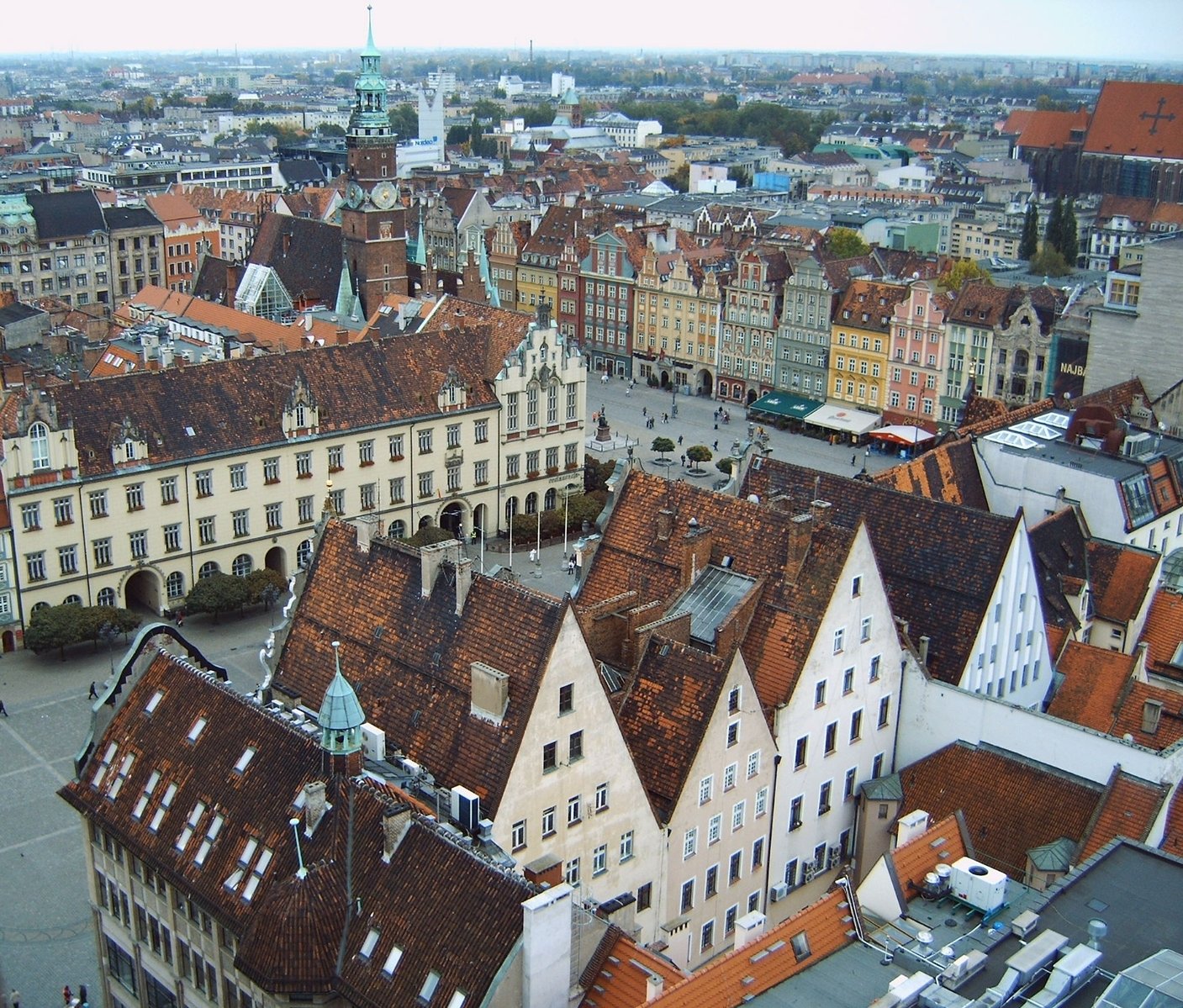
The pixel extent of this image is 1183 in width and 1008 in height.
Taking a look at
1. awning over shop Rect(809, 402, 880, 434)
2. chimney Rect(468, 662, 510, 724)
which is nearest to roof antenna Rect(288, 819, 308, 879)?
chimney Rect(468, 662, 510, 724)

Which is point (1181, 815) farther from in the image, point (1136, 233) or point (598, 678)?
point (1136, 233)

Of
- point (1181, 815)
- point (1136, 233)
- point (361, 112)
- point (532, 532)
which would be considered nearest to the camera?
point (1181, 815)

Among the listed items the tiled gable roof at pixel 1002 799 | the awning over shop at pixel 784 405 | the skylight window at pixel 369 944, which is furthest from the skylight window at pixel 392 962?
the awning over shop at pixel 784 405

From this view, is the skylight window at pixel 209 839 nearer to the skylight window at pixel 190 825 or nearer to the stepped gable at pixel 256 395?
the skylight window at pixel 190 825

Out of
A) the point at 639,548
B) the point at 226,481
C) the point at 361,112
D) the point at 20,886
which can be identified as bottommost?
the point at 20,886

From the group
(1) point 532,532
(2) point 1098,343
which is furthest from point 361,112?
(2) point 1098,343
